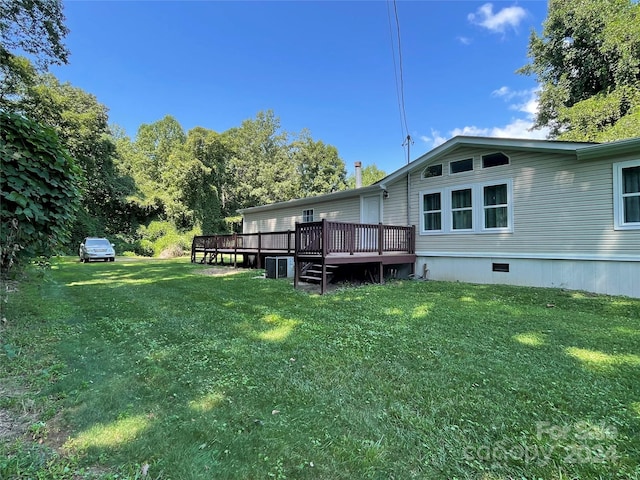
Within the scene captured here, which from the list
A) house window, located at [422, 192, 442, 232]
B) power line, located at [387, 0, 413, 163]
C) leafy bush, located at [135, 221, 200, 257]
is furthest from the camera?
leafy bush, located at [135, 221, 200, 257]

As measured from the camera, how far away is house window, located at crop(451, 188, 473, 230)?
373 inches

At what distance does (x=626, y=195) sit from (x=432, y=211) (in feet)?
14.8

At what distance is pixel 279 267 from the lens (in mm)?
10406

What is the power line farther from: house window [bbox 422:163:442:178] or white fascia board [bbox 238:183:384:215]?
white fascia board [bbox 238:183:384:215]

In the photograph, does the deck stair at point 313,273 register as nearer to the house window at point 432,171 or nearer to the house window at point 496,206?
the house window at point 432,171

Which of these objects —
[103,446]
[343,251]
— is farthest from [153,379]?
[343,251]

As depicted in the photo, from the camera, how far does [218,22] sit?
39.4ft

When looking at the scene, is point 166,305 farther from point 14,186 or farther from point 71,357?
point 14,186

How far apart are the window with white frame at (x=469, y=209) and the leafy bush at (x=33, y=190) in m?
9.05

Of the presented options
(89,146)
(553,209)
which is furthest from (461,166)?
→ (89,146)

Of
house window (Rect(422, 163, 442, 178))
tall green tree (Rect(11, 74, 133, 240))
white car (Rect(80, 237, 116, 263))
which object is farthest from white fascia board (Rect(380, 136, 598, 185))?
tall green tree (Rect(11, 74, 133, 240))

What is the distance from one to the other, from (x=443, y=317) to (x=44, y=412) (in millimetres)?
4797

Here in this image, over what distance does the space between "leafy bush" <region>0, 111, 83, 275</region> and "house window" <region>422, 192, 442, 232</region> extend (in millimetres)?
9056

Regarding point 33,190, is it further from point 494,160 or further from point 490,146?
point 494,160
